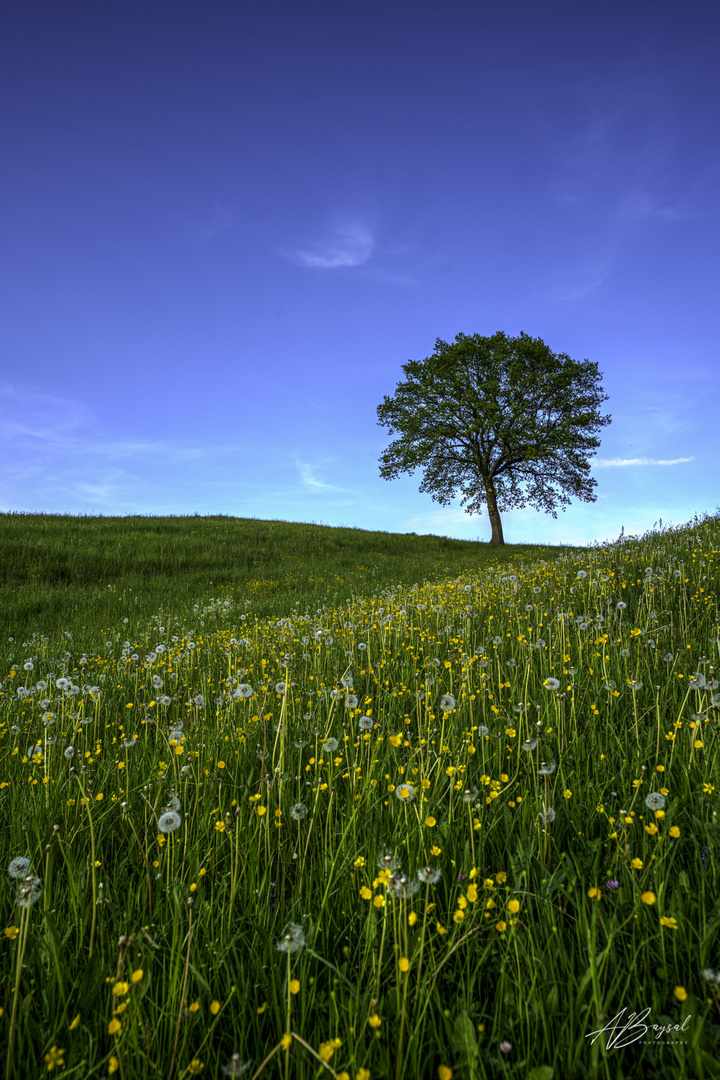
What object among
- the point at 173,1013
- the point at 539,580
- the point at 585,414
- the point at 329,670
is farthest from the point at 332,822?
the point at 585,414

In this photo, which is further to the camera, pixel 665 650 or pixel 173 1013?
pixel 665 650

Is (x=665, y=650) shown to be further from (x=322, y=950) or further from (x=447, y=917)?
(x=322, y=950)

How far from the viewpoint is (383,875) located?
188 cm

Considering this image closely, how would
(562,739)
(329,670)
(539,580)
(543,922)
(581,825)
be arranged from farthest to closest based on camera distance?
(539,580) → (329,670) → (562,739) → (581,825) → (543,922)

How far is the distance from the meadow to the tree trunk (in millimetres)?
29178

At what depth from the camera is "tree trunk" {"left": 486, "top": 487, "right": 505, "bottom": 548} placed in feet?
111

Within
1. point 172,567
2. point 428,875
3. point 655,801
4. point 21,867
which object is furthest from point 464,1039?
point 172,567

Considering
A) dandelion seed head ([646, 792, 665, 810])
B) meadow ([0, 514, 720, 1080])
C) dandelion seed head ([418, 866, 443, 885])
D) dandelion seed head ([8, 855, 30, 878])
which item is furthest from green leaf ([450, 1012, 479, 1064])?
dandelion seed head ([8, 855, 30, 878])

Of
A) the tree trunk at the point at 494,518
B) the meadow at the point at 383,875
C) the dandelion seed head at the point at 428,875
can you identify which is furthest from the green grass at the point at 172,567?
the tree trunk at the point at 494,518

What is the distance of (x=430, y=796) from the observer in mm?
2578

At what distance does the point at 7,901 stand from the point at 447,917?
1.83m

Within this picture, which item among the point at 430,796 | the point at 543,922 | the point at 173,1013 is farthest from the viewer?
the point at 430,796
